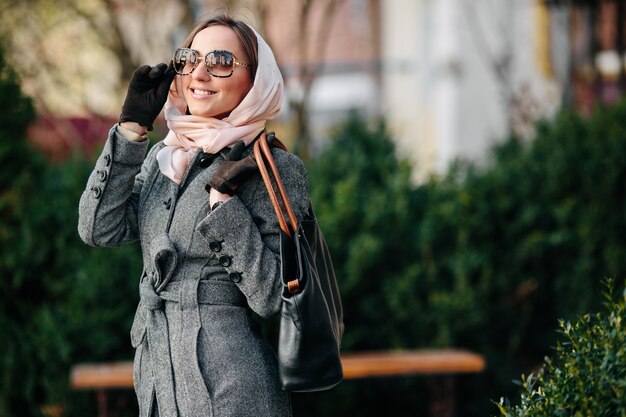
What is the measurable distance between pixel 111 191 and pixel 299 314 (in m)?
0.70

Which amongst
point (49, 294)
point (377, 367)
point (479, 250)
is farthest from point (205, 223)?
point (479, 250)

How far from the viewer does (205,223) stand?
9.76 feet

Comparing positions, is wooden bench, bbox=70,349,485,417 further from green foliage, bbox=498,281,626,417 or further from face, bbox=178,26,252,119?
green foliage, bbox=498,281,626,417

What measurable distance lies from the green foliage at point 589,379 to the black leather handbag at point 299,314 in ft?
1.93

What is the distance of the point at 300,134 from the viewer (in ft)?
29.7

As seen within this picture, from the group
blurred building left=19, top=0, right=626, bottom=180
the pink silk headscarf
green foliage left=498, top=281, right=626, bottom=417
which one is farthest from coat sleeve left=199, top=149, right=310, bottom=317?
blurred building left=19, top=0, right=626, bottom=180

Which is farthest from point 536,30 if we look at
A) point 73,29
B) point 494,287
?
point 494,287

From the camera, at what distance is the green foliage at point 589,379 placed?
249 cm

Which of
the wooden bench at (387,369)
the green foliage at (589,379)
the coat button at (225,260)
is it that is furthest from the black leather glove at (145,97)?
the wooden bench at (387,369)

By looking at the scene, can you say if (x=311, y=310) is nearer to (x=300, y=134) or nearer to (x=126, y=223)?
(x=126, y=223)

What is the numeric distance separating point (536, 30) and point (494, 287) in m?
6.68

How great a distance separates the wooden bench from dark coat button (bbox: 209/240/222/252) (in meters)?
2.35

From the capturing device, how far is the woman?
3.00 metres

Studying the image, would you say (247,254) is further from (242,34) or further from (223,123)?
(242,34)
